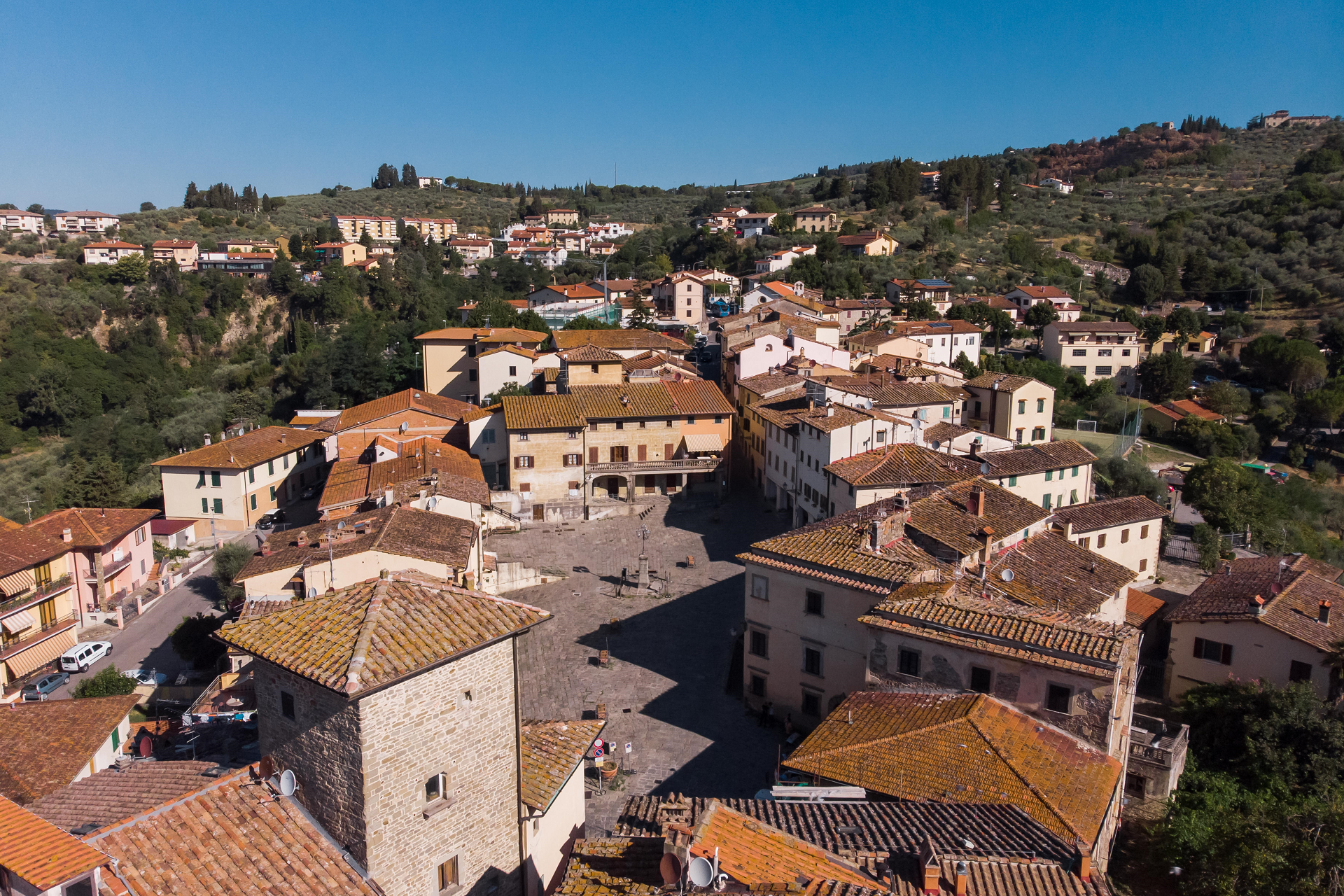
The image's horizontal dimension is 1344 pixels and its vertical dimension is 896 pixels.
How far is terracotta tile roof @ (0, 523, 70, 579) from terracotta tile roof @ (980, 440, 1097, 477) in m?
35.1

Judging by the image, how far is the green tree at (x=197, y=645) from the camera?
1074 inches

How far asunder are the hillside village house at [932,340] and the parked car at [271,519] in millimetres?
33076

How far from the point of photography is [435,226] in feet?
443

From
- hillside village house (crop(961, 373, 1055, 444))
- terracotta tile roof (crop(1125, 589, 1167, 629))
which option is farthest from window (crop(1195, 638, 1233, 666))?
hillside village house (crop(961, 373, 1055, 444))

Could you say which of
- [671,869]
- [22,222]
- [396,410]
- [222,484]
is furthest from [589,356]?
[22,222]

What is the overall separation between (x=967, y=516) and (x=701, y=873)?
696 inches

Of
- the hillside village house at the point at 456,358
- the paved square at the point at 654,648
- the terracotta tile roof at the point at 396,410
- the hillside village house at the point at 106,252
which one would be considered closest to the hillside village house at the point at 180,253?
the hillside village house at the point at 106,252

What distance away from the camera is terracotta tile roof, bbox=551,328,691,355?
52.8 metres

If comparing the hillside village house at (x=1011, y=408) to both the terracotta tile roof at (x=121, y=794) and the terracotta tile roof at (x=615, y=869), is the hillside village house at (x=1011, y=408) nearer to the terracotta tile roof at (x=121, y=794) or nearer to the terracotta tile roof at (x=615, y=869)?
the terracotta tile roof at (x=615, y=869)

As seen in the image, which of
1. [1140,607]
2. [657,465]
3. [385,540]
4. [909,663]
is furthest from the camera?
[657,465]

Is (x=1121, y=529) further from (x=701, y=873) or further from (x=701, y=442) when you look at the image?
(x=701, y=873)

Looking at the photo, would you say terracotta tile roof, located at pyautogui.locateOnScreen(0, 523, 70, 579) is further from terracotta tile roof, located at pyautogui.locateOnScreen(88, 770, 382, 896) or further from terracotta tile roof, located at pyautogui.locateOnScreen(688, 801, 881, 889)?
terracotta tile roof, located at pyautogui.locateOnScreen(688, 801, 881, 889)

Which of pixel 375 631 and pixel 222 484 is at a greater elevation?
pixel 375 631

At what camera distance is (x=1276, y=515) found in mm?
39656
